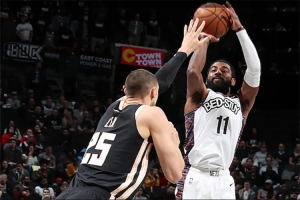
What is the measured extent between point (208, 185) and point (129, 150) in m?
1.52

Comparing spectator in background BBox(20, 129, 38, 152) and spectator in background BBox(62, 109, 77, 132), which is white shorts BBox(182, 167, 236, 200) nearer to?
spectator in background BBox(20, 129, 38, 152)

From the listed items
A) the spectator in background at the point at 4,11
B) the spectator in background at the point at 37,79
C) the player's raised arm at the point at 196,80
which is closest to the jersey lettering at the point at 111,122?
the player's raised arm at the point at 196,80

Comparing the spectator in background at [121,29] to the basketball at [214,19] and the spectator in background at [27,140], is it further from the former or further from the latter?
the basketball at [214,19]

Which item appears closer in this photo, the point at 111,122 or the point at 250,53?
the point at 111,122

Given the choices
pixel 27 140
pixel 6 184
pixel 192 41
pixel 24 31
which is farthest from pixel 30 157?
pixel 192 41

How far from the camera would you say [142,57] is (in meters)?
20.6

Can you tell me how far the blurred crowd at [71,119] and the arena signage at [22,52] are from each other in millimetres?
186

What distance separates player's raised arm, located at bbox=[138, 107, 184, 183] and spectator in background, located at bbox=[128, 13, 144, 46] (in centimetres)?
1669

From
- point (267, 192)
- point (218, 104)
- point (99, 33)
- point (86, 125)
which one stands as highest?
point (99, 33)

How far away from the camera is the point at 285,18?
21969 mm

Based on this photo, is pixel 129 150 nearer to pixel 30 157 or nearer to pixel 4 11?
pixel 30 157

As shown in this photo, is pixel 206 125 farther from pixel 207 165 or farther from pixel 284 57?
pixel 284 57

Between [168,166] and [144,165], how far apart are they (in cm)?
21

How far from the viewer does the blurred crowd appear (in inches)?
554
